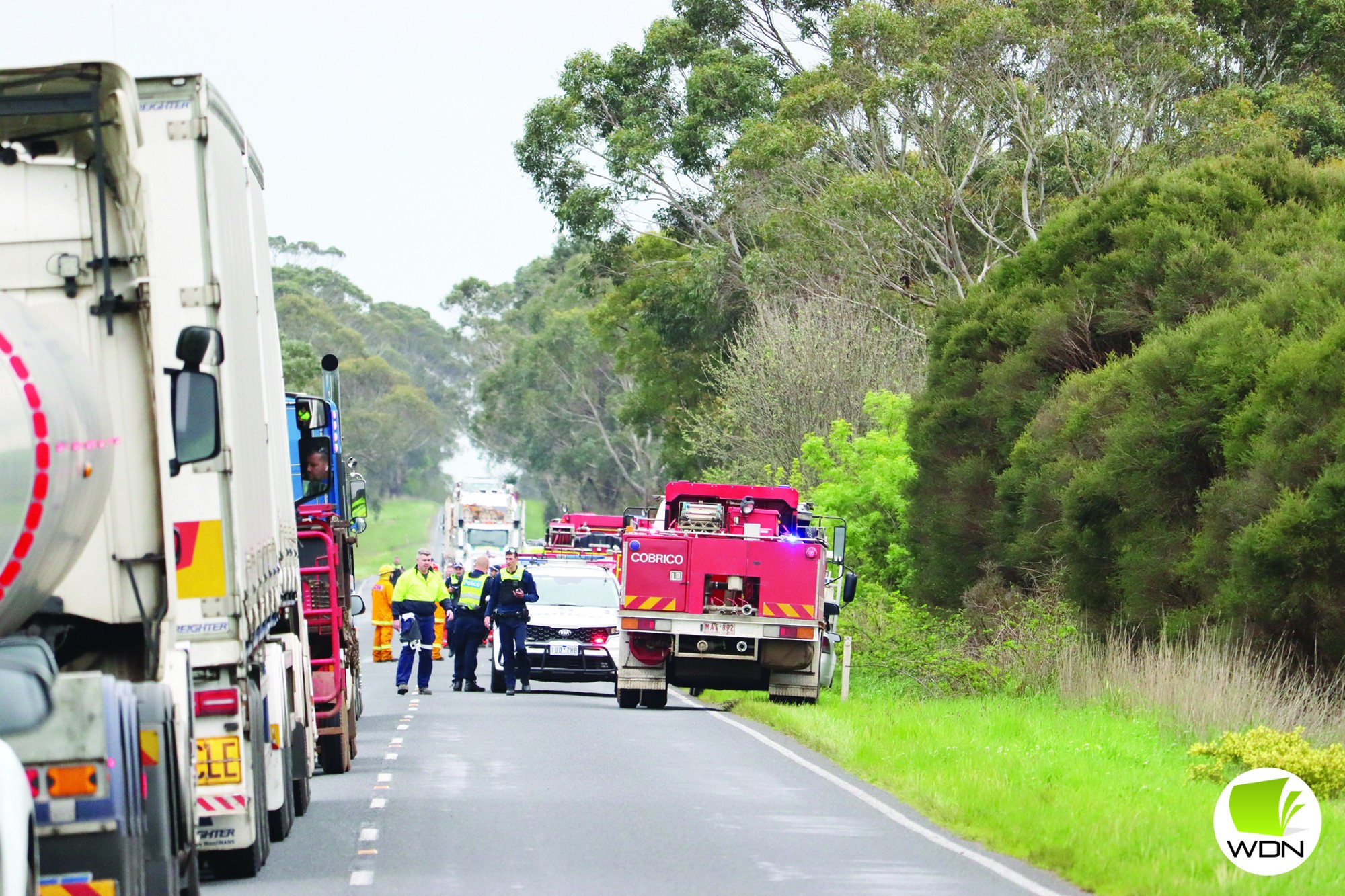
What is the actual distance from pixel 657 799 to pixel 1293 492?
8466 millimetres

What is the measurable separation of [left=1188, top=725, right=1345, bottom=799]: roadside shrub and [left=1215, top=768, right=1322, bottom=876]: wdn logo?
1.85 feet

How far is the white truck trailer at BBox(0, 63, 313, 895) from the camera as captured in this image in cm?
734

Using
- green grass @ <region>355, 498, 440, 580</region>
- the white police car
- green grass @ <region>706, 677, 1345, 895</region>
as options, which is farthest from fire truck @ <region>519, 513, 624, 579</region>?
green grass @ <region>355, 498, 440, 580</region>

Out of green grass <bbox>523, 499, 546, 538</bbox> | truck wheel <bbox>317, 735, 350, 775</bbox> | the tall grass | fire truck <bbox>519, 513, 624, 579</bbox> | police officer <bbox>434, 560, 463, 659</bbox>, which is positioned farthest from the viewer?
green grass <bbox>523, 499, 546, 538</bbox>

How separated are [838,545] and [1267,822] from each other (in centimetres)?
1399

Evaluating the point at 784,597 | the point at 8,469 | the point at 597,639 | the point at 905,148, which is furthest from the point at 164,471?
the point at 905,148

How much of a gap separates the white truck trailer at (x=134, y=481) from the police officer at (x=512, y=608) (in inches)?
611

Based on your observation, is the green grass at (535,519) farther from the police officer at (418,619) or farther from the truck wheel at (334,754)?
the truck wheel at (334,754)

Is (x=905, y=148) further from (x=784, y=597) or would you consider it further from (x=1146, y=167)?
(x=784, y=597)

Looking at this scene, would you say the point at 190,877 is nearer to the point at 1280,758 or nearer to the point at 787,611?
the point at 1280,758

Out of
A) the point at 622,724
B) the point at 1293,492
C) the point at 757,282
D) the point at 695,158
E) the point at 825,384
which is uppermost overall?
the point at 695,158

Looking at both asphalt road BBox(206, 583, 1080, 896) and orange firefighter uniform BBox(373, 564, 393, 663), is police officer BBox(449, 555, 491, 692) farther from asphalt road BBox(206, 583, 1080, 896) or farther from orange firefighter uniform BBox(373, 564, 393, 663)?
asphalt road BBox(206, 583, 1080, 896)

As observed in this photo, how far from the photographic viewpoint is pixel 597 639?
2716cm

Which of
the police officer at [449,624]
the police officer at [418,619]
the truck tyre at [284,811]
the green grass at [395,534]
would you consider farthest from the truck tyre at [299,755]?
the green grass at [395,534]
